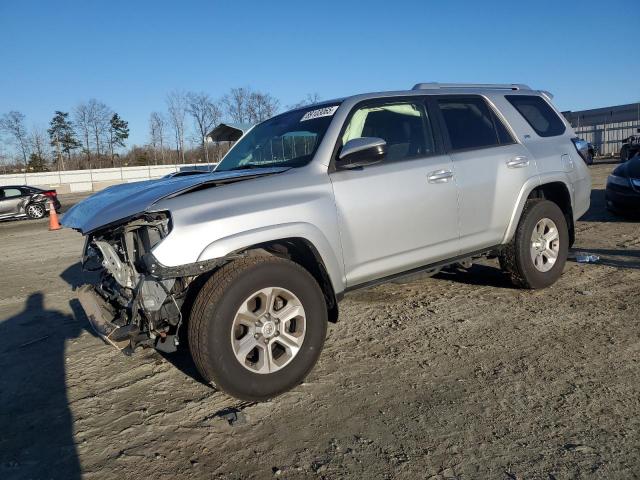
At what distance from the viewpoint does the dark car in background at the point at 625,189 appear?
26.0ft

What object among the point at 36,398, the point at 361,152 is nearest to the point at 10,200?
the point at 36,398

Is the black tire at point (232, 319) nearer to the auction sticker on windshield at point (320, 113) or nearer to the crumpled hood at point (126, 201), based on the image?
the crumpled hood at point (126, 201)

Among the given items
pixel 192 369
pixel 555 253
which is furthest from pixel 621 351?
pixel 192 369

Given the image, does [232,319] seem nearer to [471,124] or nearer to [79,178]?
[471,124]

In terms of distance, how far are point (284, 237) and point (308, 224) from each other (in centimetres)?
20

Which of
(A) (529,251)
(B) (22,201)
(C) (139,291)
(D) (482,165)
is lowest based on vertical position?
(A) (529,251)

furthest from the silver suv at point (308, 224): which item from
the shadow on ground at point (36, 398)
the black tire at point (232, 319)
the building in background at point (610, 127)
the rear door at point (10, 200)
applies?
the building in background at point (610, 127)

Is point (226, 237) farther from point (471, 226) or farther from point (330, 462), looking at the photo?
point (471, 226)

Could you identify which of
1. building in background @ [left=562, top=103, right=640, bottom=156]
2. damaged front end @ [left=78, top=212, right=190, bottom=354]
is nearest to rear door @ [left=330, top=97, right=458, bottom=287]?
damaged front end @ [left=78, top=212, right=190, bottom=354]

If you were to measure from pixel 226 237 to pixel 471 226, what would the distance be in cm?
227

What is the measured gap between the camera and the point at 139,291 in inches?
119

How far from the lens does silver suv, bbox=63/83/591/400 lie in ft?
9.62

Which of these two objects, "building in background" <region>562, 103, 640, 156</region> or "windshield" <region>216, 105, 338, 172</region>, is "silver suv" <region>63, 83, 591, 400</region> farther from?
"building in background" <region>562, 103, 640, 156</region>

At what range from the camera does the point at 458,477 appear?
7.33 feet
